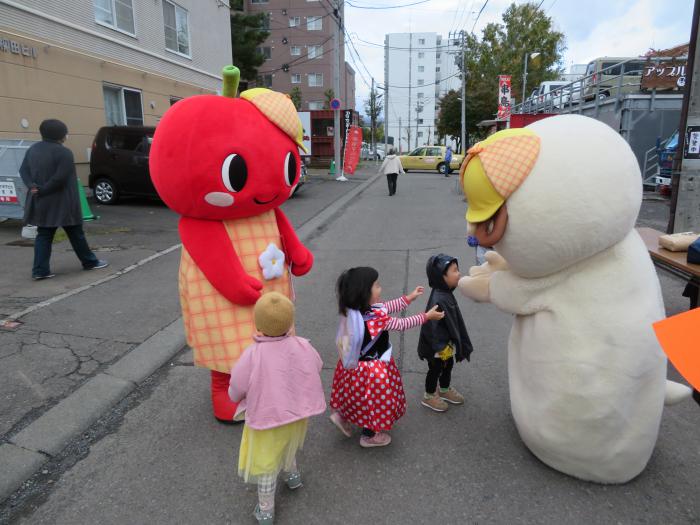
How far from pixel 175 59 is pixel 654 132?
49.2 ft

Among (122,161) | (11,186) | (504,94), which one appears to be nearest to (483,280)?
(11,186)

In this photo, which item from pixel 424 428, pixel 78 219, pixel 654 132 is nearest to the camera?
pixel 424 428

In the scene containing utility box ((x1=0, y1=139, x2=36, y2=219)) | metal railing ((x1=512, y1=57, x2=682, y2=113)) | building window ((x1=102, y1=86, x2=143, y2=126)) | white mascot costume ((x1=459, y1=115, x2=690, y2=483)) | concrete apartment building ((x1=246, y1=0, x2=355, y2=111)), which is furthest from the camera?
concrete apartment building ((x1=246, y1=0, x2=355, y2=111))

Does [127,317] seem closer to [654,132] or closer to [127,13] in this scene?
[127,13]

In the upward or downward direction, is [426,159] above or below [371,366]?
above

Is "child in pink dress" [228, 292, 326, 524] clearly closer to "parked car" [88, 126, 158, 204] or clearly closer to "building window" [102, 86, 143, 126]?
"parked car" [88, 126, 158, 204]

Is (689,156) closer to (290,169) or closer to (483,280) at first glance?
(483,280)

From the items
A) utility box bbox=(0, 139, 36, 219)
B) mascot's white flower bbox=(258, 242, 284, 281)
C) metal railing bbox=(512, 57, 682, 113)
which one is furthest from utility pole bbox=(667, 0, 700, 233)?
utility box bbox=(0, 139, 36, 219)

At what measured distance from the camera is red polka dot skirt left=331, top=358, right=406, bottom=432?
265 centimetres

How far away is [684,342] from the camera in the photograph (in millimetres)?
1550

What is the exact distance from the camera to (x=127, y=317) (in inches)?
187

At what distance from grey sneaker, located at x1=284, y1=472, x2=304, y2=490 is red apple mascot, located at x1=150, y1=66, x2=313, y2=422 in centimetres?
73

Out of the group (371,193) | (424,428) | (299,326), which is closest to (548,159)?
(424,428)

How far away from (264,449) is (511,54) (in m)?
37.1
